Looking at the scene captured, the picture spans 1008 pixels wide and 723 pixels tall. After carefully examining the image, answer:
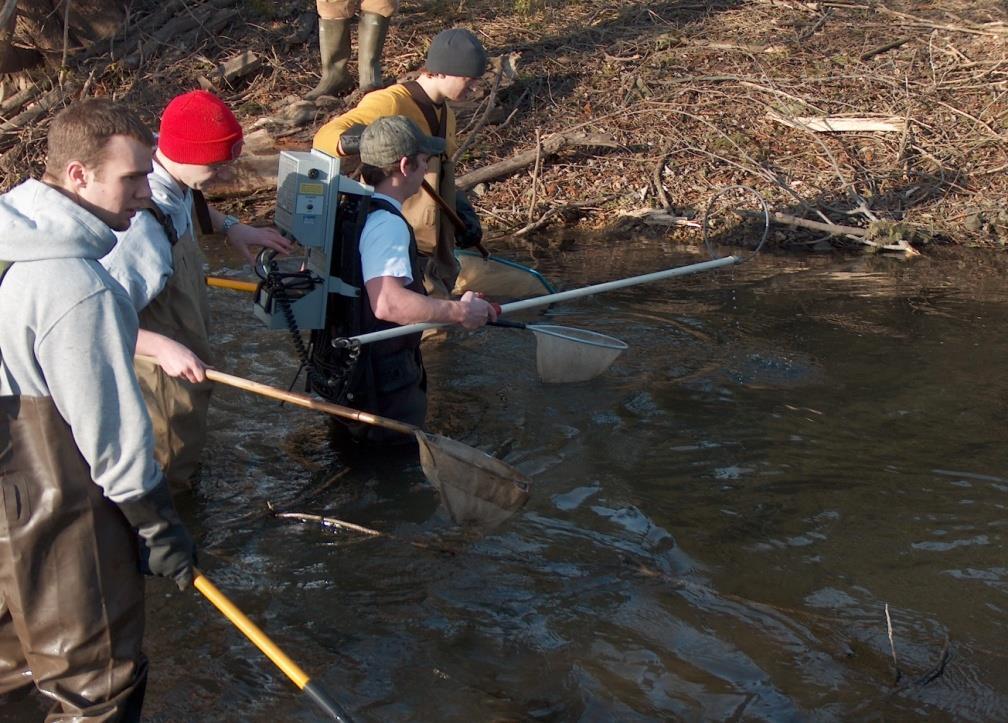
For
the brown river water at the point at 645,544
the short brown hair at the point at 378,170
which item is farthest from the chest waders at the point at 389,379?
the brown river water at the point at 645,544

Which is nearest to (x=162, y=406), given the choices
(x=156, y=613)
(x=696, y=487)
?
(x=156, y=613)

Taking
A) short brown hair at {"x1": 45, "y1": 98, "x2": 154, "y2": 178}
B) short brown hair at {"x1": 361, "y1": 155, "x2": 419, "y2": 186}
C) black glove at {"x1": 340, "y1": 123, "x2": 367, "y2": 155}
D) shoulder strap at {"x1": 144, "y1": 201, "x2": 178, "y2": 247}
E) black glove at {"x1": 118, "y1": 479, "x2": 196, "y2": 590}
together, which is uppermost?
short brown hair at {"x1": 45, "y1": 98, "x2": 154, "y2": 178}

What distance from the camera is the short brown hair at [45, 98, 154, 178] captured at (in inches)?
117

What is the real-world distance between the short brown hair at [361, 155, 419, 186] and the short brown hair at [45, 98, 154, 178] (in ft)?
6.82

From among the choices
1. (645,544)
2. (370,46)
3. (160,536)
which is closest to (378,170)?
(645,544)

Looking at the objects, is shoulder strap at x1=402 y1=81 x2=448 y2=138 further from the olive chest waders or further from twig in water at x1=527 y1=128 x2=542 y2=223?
twig in water at x1=527 y1=128 x2=542 y2=223

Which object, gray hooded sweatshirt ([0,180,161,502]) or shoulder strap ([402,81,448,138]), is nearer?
gray hooded sweatshirt ([0,180,161,502])

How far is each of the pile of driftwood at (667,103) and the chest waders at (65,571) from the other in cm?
764

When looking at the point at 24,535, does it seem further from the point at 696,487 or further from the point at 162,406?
the point at 696,487

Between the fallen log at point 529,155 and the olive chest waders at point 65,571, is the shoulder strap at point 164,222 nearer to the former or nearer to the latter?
the olive chest waders at point 65,571

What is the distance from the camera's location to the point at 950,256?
9.82m

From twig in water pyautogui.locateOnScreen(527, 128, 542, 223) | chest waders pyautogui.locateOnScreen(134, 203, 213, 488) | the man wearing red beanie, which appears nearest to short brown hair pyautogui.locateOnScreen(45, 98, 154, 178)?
the man wearing red beanie

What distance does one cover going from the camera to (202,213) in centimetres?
561

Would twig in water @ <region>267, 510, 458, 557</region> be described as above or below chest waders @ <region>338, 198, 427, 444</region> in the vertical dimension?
below
